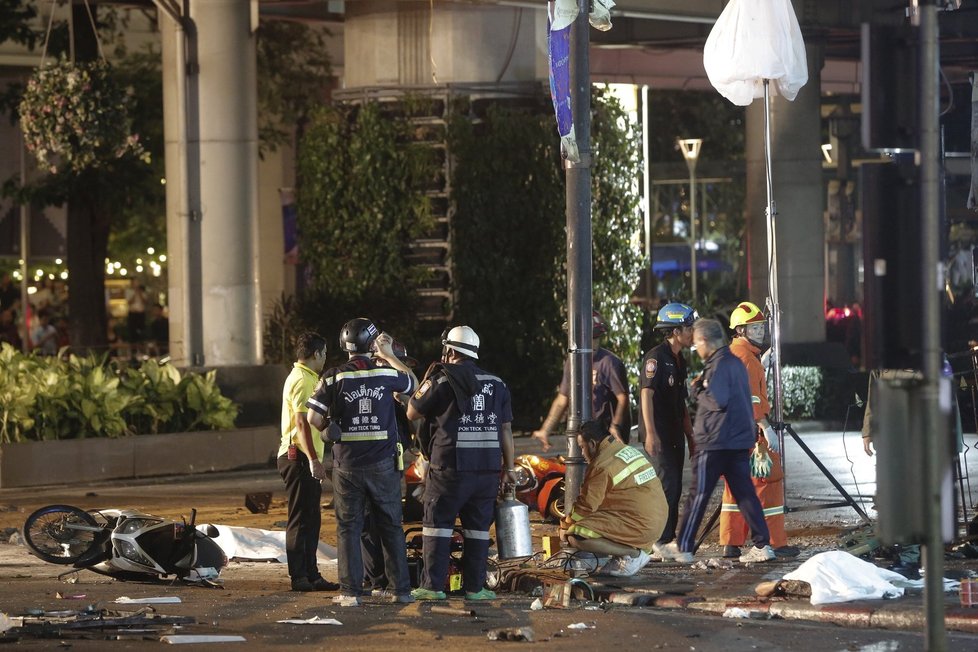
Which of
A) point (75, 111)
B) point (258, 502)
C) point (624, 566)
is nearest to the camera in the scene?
point (624, 566)

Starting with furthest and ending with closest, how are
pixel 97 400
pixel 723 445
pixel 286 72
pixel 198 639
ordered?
pixel 286 72, pixel 97 400, pixel 723 445, pixel 198 639

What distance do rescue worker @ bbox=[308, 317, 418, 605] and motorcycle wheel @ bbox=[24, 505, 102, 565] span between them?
215 centimetres

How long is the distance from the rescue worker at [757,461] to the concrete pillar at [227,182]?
32.1ft

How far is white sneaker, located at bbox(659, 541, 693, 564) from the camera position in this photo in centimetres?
1230

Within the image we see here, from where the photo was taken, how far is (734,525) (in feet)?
41.0

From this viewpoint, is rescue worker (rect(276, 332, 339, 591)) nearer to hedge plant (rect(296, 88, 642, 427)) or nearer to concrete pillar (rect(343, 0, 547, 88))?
hedge plant (rect(296, 88, 642, 427))

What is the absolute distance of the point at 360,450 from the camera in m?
10.9

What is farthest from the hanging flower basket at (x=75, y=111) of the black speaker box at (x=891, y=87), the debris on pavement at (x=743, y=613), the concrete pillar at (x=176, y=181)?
the black speaker box at (x=891, y=87)

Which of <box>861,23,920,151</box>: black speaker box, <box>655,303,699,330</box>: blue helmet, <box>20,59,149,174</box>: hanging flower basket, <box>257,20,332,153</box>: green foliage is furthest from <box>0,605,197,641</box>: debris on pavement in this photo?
<box>257,20,332,153</box>: green foliage

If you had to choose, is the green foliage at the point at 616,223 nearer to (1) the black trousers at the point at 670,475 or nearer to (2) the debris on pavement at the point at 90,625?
(1) the black trousers at the point at 670,475

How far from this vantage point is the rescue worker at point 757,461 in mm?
12477

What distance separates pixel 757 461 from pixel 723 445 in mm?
611

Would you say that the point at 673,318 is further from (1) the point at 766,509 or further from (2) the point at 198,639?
(2) the point at 198,639

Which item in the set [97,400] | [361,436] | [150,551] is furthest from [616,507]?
[97,400]
